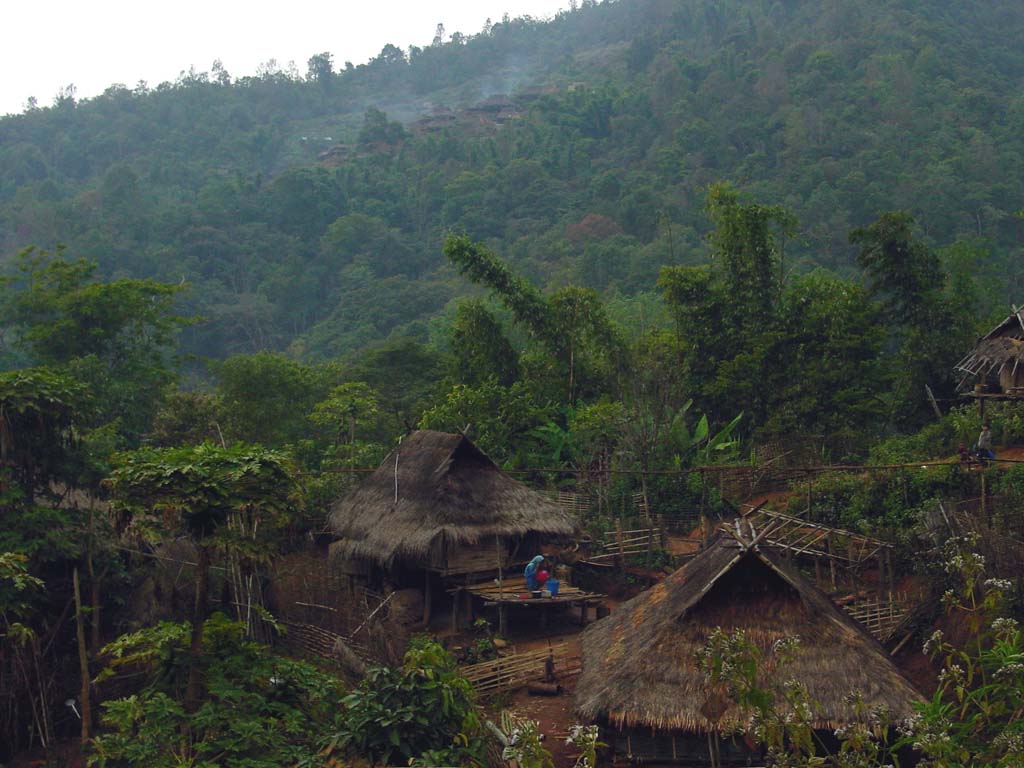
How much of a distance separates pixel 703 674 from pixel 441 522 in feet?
21.4

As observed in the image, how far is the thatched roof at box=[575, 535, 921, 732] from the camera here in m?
8.56

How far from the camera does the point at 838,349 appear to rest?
823 inches

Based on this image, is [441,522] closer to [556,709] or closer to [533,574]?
[533,574]

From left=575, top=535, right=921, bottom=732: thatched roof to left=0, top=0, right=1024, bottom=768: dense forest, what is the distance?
118cm

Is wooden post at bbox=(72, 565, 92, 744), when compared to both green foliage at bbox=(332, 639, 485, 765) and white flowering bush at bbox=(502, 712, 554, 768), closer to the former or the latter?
green foliage at bbox=(332, 639, 485, 765)

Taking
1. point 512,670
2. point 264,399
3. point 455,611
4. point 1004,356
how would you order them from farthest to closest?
point 264,399 → point 455,611 → point 1004,356 → point 512,670

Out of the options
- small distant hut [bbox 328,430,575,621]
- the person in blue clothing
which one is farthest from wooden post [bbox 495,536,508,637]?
the person in blue clothing

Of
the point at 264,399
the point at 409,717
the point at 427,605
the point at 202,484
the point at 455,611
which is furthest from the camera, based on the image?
the point at 264,399

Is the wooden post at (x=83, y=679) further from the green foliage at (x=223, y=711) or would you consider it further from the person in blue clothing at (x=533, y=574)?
the person in blue clothing at (x=533, y=574)

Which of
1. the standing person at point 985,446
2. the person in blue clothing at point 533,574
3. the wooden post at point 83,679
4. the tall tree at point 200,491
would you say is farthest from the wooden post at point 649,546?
the wooden post at point 83,679

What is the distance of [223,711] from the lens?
853 cm

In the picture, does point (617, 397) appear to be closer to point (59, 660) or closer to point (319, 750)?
point (59, 660)

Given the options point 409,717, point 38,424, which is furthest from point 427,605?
point 409,717

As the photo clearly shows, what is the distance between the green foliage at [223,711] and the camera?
820 cm
